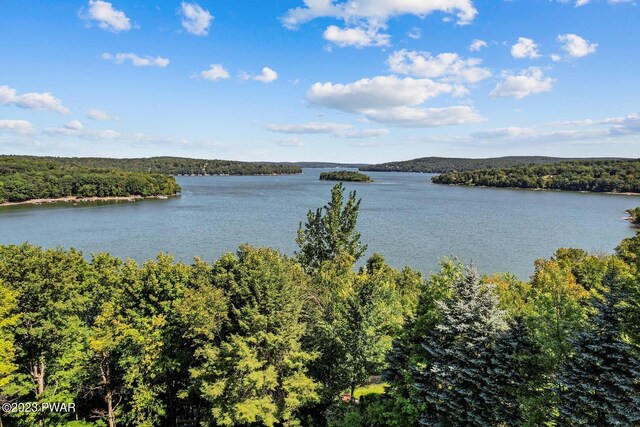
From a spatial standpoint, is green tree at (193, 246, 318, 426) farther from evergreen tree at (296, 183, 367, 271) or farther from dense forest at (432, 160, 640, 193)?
dense forest at (432, 160, 640, 193)

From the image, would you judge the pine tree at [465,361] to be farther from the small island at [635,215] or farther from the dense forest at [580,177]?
the dense forest at [580,177]

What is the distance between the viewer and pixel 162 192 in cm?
13712

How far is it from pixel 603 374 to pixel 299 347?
11.2 metres

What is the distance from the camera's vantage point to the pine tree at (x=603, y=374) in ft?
35.8

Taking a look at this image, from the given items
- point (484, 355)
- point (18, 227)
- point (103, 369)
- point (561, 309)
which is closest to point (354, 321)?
point (484, 355)

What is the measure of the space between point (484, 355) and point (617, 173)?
7543 inches

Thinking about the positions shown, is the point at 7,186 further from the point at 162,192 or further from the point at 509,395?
the point at 509,395

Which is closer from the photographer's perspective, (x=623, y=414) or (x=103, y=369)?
(x=623, y=414)

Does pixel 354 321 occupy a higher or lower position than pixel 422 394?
higher

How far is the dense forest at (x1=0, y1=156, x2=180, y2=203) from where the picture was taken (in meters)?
113

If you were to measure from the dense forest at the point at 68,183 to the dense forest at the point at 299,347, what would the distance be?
111745mm

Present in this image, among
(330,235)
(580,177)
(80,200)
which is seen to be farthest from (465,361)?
(580,177)

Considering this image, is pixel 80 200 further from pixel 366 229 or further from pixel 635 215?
pixel 635 215

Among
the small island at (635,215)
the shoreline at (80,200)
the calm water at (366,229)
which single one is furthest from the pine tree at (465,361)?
the shoreline at (80,200)
